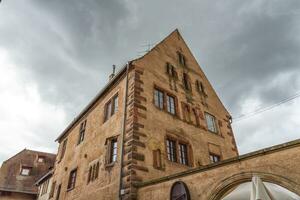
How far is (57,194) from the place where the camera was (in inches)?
634

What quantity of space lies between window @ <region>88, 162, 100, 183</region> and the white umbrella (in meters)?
8.65

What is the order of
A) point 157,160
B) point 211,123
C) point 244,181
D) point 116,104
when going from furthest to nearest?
point 211,123, point 116,104, point 157,160, point 244,181

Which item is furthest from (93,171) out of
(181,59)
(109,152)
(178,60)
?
(181,59)

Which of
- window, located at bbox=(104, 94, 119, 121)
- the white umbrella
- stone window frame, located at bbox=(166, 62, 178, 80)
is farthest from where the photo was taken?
stone window frame, located at bbox=(166, 62, 178, 80)

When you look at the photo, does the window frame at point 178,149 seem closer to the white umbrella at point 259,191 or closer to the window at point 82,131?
the white umbrella at point 259,191

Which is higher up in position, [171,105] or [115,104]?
[115,104]

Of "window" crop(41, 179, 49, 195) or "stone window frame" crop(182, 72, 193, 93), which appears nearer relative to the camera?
"stone window frame" crop(182, 72, 193, 93)

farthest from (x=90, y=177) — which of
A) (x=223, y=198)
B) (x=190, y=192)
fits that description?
(x=223, y=198)

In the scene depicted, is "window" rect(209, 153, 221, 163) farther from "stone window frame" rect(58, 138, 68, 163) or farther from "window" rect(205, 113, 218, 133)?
"stone window frame" rect(58, 138, 68, 163)

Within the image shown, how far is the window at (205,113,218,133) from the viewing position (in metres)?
15.5

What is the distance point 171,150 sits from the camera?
11.6m

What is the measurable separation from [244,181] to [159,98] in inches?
305

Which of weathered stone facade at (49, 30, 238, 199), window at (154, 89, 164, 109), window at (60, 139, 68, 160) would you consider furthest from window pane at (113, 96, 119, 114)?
window at (60, 139, 68, 160)

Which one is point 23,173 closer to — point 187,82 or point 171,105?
point 171,105
